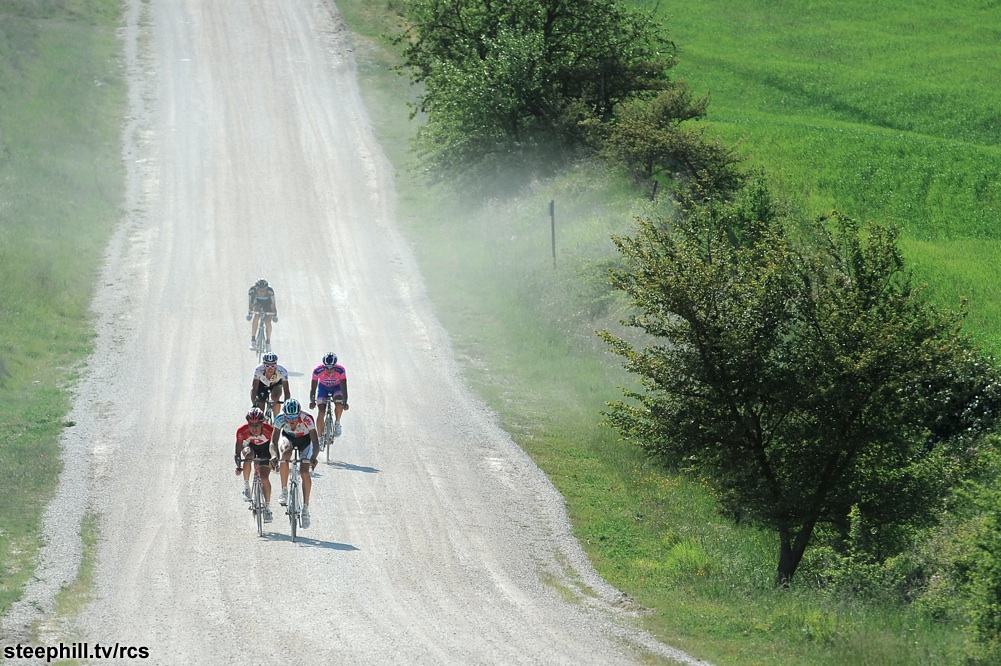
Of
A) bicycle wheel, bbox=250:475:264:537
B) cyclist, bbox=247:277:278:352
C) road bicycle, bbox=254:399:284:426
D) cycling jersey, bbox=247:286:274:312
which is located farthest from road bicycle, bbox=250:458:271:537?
cycling jersey, bbox=247:286:274:312

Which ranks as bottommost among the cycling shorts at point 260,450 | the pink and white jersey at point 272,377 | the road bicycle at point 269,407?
the road bicycle at point 269,407

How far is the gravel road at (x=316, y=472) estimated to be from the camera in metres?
13.9

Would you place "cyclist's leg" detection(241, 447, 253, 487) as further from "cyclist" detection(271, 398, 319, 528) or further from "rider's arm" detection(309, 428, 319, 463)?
"rider's arm" detection(309, 428, 319, 463)

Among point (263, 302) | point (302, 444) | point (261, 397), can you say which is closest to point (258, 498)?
point (302, 444)

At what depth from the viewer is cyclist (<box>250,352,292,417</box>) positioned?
20438 millimetres

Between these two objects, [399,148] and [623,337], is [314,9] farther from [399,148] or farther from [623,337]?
[623,337]

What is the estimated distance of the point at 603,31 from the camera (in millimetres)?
39469

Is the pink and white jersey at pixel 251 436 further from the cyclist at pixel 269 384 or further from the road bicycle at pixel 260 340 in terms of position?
the road bicycle at pixel 260 340

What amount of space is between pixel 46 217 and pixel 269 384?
59.0 ft

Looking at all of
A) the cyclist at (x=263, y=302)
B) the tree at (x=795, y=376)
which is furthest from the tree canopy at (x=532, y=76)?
the tree at (x=795, y=376)

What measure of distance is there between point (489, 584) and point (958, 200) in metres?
25.6

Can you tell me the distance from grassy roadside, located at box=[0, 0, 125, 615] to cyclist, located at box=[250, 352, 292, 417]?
3525 mm

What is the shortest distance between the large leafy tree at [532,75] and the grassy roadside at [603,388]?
2.01 m

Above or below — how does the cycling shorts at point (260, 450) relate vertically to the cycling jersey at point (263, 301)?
above
